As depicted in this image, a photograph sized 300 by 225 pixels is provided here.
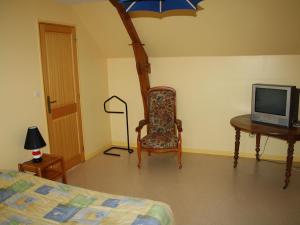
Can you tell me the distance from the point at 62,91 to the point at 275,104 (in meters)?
2.91

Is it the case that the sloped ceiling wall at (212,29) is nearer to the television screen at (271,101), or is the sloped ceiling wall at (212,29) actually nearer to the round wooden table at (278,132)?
the television screen at (271,101)

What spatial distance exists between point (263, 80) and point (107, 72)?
8.78 feet

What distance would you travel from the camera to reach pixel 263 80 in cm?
408

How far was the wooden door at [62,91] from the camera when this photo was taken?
352 centimetres

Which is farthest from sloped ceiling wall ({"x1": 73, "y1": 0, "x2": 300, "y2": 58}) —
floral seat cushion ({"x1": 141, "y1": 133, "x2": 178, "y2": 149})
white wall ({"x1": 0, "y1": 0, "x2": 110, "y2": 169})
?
floral seat cushion ({"x1": 141, "y1": 133, "x2": 178, "y2": 149})

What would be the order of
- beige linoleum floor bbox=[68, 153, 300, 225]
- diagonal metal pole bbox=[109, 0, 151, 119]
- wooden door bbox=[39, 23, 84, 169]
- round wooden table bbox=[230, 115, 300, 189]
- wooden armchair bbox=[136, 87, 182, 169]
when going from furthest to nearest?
wooden armchair bbox=[136, 87, 182, 169], diagonal metal pole bbox=[109, 0, 151, 119], wooden door bbox=[39, 23, 84, 169], round wooden table bbox=[230, 115, 300, 189], beige linoleum floor bbox=[68, 153, 300, 225]

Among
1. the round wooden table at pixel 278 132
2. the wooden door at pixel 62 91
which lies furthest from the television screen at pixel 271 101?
the wooden door at pixel 62 91

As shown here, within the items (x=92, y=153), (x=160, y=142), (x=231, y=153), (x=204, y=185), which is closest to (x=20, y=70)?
(x=92, y=153)

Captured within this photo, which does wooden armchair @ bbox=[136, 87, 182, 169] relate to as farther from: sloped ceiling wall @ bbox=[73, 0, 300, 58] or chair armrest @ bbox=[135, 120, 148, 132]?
sloped ceiling wall @ bbox=[73, 0, 300, 58]

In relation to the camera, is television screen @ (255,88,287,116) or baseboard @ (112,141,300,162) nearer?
television screen @ (255,88,287,116)

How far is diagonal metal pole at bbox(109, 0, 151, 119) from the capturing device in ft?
12.3

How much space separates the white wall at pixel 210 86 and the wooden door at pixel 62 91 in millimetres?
1065

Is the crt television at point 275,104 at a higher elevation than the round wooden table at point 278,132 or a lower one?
higher

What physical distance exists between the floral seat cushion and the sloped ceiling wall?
1401 mm
